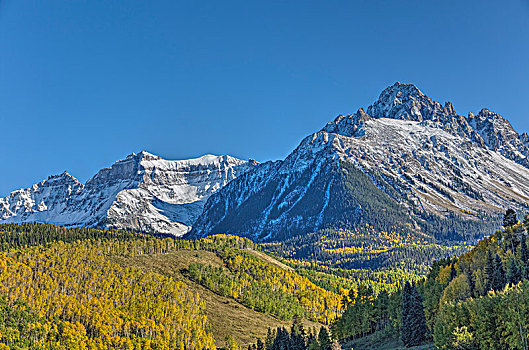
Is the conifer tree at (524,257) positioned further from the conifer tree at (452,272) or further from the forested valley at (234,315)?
the conifer tree at (452,272)

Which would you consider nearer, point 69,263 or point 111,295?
point 111,295

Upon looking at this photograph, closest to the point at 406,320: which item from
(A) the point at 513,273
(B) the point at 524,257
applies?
(A) the point at 513,273

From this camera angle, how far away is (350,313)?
505 ft

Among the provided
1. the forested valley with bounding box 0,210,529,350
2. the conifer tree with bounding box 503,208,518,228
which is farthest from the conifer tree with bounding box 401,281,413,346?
the conifer tree with bounding box 503,208,518,228

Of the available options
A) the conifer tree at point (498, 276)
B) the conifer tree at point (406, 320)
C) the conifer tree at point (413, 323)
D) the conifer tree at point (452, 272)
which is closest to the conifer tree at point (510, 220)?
the conifer tree at point (452, 272)

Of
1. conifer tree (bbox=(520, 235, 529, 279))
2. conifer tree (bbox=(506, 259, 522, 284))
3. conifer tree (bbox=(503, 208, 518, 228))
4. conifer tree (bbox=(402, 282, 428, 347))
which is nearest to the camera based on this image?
conifer tree (bbox=(506, 259, 522, 284))

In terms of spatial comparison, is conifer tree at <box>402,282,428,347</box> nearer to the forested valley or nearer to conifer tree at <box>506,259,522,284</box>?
the forested valley

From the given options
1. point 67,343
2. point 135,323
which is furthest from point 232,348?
point 67,343

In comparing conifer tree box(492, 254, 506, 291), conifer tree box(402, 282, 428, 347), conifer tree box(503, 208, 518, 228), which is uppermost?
conifer tree box(503, 208, 518, 228)

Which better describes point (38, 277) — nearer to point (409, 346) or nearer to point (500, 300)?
point (409, 346)

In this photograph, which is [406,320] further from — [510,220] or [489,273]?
[510,220]

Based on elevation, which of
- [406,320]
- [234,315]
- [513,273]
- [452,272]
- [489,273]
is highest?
[234,315]

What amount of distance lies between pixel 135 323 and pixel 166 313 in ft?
59.8

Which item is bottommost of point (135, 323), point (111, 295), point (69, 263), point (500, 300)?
point (500, 300)
